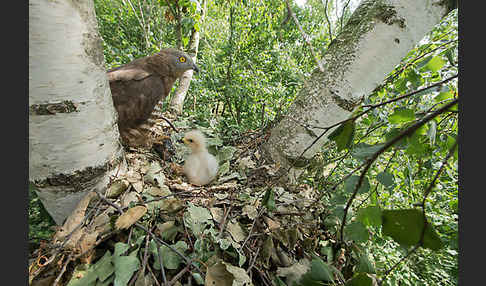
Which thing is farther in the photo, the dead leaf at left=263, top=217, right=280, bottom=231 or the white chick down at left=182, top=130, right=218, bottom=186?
the white chick down at left=182, top=130, right=218, bottom=186

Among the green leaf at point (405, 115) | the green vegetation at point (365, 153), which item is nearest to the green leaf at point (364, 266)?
the green vegetation at point (365, 153)

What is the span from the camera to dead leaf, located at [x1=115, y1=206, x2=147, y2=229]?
23.3 inches

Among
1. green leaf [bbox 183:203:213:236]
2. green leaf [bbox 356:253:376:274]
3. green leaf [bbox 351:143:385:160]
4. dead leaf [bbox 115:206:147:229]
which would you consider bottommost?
dead leaf [bbox 115:206:147:229]

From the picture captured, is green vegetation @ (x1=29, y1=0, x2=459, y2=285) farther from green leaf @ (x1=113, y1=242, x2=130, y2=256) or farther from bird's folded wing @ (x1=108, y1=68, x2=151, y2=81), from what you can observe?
bird's folded wing @ (x1=108, y1=68, x2=151, y2=81)

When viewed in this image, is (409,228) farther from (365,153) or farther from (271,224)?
(271,224)

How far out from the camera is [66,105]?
0.64m

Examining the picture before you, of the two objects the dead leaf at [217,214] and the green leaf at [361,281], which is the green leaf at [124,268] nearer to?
the dead leaf at [217,214]

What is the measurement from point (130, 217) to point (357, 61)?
1.12 m

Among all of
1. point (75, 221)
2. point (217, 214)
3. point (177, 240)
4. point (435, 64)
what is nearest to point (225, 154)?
point (217, 214)

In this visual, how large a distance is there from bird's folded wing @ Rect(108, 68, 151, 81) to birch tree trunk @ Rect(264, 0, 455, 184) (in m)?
1.13

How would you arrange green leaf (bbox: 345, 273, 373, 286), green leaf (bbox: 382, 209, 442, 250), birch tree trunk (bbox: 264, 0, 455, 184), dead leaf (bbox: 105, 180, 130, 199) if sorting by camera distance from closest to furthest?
green leaf (bbox: 382, 209, 442, 250)
green leaf (bbox: 345, 273, 373, 286)
dead leaf (bbox: 105, 180, 130, 199)
birch tree trunk (bbox: 264, 0, 455, 184)

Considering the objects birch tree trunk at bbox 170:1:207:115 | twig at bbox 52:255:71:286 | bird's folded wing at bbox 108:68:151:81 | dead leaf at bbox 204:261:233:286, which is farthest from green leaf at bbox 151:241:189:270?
birch tree trunk at bbox 170:1:207:115

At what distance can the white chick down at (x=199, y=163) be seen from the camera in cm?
125

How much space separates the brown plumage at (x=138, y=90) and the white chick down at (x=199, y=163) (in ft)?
1.21
